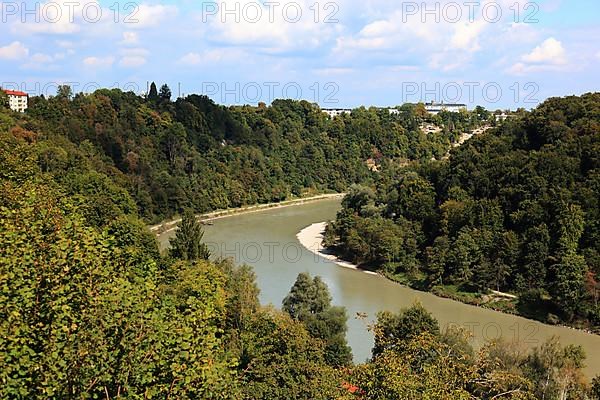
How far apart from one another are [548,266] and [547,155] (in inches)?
174

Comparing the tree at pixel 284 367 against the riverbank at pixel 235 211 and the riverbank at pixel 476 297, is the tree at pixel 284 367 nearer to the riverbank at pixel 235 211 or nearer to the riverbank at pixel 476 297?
the riverbank at pixel 476 297

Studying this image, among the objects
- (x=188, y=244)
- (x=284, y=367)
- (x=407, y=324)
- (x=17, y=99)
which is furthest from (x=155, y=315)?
(x=17, y=99)

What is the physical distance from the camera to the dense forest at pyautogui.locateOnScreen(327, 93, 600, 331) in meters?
20.5

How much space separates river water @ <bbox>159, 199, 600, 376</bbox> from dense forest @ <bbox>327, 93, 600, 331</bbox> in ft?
3.03

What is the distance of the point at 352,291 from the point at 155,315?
18.3 metres

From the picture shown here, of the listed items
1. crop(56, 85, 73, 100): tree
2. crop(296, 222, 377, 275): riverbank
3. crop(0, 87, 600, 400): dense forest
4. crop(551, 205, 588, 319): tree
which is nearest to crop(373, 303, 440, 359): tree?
crop(0, 87, 600, 400): dense forest

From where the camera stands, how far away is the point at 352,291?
72.4ft

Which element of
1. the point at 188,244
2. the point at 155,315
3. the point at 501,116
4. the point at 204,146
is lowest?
the point at 188,244

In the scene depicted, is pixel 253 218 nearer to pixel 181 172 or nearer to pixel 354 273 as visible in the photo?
pixel 181 172

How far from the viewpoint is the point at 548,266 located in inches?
851

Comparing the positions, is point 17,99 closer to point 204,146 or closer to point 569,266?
point 204,146

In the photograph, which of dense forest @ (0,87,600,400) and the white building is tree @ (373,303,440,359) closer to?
dense forest @ (0,87,600,400)

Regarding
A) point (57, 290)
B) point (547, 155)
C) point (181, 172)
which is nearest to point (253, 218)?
point (181, 172)

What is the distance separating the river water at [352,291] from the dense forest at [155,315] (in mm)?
1990
